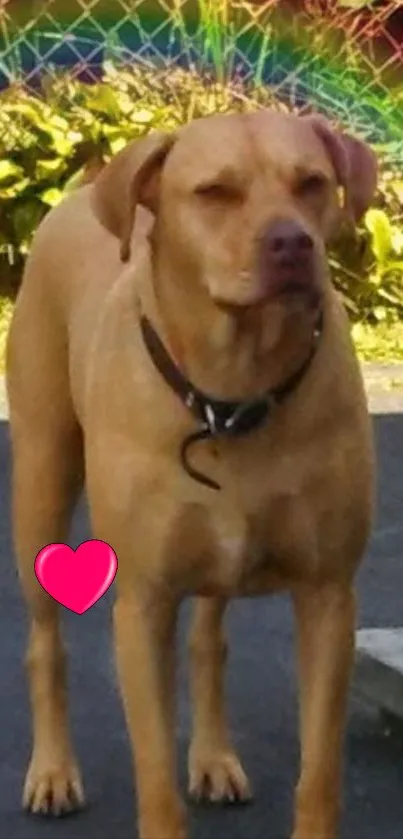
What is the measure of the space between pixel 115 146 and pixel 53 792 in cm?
476

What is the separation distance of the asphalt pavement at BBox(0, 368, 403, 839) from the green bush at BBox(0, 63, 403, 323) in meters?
3.01

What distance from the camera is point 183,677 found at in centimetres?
482

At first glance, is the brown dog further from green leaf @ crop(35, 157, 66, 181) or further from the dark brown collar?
green leaf @ crop(35, 157, 66, 181)

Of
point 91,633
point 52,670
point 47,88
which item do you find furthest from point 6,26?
point 52,670

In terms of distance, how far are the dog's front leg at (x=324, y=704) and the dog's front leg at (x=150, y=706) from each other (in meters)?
0.24

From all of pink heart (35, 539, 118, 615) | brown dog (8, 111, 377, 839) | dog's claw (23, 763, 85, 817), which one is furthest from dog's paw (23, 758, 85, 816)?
brown dog (8, 111, 377, 839)

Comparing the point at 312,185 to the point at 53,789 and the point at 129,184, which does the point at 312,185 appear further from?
the point at 53,789

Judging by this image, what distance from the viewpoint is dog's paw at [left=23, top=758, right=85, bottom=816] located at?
164 inches

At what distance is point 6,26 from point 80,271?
198 inches

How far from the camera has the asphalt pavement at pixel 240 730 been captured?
409 cm

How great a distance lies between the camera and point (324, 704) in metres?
3.73

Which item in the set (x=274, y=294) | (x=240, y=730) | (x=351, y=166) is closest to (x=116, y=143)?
(x=240, y=730)

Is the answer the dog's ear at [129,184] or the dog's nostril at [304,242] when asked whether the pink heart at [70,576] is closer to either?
the dog's ear at [129,184]

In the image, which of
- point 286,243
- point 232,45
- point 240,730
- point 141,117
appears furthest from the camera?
point 232,45
